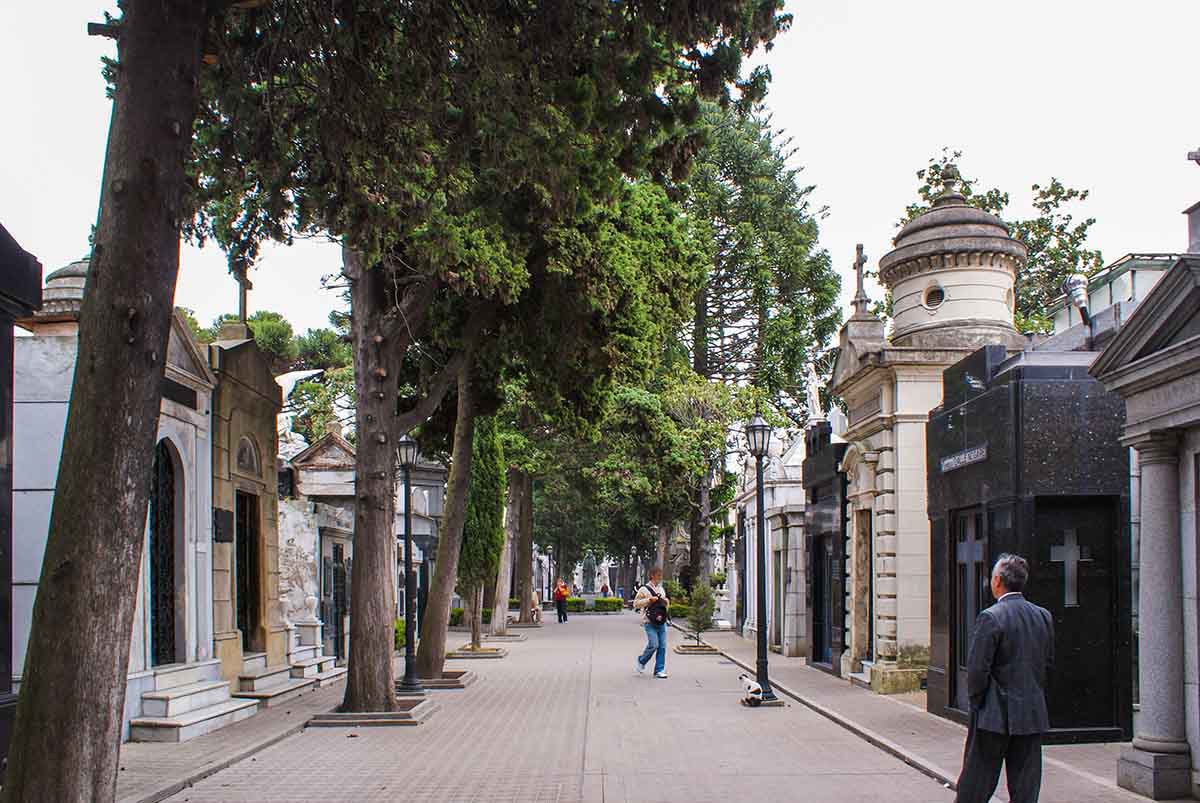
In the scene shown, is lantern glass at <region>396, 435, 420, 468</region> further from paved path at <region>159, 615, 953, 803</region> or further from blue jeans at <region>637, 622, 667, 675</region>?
blue jeans at <region>637, 622, 667, 675</region>

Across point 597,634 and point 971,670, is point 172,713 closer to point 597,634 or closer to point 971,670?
point 971,670

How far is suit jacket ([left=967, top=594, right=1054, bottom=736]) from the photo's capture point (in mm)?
7848

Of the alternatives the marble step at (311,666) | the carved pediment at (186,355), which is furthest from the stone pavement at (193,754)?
the carved pediment at (186,355)

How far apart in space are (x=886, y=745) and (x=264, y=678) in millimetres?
9090

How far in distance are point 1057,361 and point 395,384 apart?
317 inches

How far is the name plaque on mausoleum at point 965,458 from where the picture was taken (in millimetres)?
13602

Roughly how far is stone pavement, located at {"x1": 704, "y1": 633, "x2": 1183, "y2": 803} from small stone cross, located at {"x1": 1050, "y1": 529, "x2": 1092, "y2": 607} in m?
1.49

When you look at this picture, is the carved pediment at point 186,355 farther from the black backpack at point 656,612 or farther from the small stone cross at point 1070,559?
the small stone cross at point 1070,559

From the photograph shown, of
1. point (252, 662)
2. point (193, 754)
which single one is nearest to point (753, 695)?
point (252, 662)

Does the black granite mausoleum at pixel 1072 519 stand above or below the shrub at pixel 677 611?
above

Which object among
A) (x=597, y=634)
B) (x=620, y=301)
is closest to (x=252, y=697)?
(x=620, y=301)

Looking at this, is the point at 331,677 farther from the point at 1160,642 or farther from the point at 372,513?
the point at 1160,642

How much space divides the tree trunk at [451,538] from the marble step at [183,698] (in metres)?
4.69

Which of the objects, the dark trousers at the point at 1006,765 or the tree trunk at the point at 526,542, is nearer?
the dark trousers at the point at 1006,765
